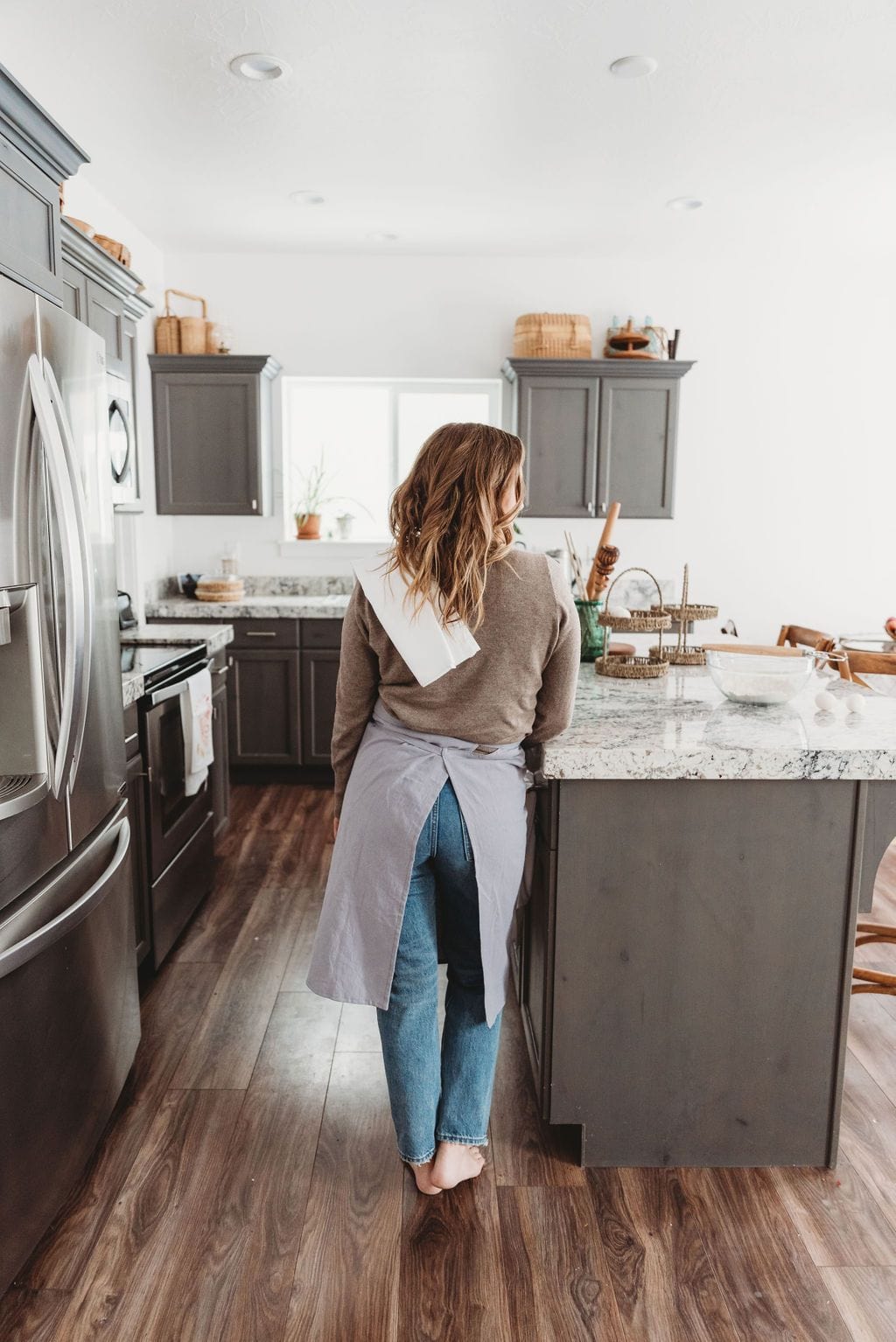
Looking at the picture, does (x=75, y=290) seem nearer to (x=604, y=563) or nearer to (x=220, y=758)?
(x=220, y=758)

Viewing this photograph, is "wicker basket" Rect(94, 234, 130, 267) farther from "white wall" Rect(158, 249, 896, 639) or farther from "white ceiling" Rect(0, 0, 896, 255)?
"white wall" Rect(158, 249, 896, 639)

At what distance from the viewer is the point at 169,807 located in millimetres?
2818

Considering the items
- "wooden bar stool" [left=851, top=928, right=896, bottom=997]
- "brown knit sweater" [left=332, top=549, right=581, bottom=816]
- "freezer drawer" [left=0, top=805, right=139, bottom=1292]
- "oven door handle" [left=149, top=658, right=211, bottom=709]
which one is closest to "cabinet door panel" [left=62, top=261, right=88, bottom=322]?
"oven door handle" [left=149, top=658, right=211, bottom=709]

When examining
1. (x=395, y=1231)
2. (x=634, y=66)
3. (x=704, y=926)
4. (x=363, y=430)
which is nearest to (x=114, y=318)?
(x=634, y=66)

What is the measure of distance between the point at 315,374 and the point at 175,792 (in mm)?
3095

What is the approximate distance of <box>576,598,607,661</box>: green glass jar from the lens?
2680 millimetres

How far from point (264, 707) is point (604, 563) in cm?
266

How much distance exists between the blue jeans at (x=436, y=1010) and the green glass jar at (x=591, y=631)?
1138 millimetres

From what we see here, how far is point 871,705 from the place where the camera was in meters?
2.19

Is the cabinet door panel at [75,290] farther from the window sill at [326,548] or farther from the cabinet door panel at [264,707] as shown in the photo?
the window sill at [326,548]

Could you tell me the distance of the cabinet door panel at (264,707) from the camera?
473 centimetres

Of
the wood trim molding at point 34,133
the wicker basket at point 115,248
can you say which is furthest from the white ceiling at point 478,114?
the wood trim molding at point 34,133

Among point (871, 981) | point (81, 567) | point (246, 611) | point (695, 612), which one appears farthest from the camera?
point (246, 611)

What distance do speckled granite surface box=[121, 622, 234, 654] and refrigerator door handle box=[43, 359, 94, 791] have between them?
1504 mm
